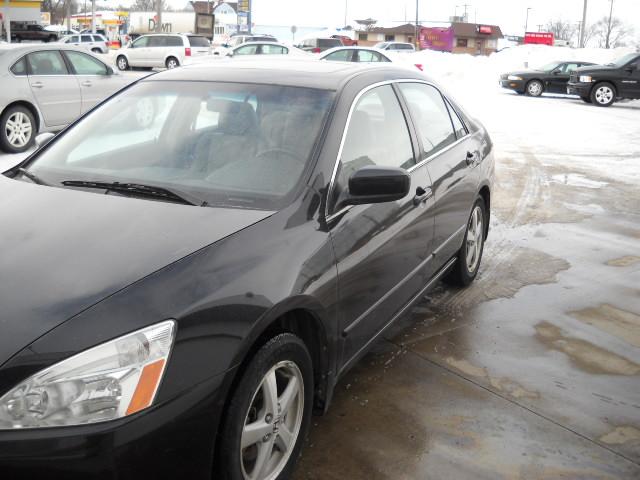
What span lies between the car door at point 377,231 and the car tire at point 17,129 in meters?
7.46

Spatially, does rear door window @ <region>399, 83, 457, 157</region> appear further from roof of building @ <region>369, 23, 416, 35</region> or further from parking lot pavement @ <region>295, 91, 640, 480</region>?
roof of building @ <region>369, 23, 416, 35</region>

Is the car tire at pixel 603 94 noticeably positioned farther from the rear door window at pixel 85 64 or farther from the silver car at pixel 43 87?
the rear door window at pixel 85 64

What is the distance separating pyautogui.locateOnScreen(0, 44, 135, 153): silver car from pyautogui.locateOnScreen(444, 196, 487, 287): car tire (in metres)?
7.05

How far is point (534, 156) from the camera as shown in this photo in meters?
11.9

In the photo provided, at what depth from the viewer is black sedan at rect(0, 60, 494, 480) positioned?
2084 millimetres

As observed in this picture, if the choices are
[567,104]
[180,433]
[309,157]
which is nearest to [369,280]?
[309,157]

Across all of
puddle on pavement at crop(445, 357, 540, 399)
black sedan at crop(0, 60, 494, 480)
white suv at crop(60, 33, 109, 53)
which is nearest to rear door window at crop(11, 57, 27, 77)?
black sedan at crop(0, 60, 494, 480)

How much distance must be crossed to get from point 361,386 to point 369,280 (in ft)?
2.52

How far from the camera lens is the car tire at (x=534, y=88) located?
25.5 meters

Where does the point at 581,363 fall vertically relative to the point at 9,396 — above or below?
below

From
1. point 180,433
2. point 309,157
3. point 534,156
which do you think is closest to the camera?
point 180,433

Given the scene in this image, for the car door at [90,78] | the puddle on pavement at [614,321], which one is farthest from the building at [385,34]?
the puddle on pavement at [614,321]

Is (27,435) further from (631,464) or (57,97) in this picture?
(57,97)

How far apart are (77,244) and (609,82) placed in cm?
2216
